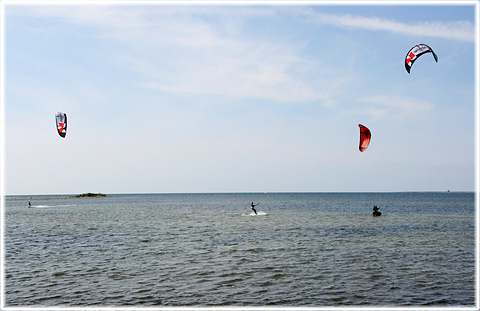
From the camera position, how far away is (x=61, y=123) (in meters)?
26.4

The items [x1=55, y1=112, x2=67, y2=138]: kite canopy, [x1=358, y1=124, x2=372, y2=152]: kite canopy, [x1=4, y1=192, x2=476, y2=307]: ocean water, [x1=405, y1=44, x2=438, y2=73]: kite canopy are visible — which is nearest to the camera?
[x1=4, y1=192, x2=476, y2=307]: ocean water

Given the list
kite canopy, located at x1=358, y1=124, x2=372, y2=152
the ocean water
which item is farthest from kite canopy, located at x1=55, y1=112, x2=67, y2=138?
kite canopy, located at x1=358, y1=124, x2=372, y2=152

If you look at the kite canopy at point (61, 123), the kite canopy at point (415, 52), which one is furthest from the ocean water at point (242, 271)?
the kite canopy at point (415, 52)

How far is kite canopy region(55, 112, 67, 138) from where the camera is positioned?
84.5 feet

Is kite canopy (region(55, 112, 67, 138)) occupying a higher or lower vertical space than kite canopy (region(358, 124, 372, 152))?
higher

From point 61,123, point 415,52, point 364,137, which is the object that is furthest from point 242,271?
point 61,123

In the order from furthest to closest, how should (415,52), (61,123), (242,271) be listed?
(61,123)
(415,52)
(242,271)

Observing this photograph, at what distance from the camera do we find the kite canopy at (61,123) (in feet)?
84.5

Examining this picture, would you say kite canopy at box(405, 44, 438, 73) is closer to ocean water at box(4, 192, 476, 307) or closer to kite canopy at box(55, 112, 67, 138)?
ocean water at box(4, 192, 476, 307)

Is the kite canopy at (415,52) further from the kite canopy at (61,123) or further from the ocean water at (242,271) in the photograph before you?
the kite canopy at (61,123)

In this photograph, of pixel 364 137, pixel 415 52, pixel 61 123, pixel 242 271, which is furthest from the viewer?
pixel 61 123

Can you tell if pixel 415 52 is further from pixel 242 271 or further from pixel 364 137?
pixel 242 271

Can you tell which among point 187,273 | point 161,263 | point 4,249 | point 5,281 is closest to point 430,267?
point 187,273

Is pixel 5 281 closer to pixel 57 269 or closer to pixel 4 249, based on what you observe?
pixel 57 269
